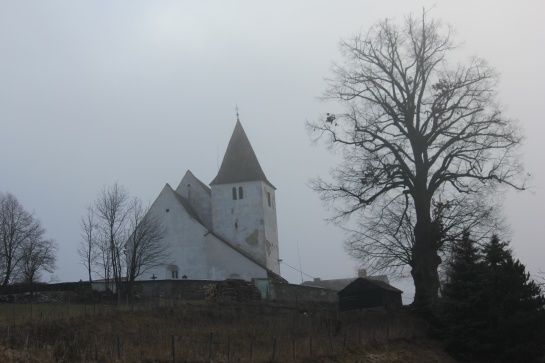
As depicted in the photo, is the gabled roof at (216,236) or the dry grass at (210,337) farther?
the gabled roof at (216,236)

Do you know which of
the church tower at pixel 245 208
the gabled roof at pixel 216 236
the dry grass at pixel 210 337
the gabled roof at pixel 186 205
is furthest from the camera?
the church tower at pixel 245 208

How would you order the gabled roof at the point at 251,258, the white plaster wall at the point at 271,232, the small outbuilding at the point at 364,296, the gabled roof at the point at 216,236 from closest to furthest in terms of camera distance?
the small outbuilding at the point at 364,296 → the gabled roof at the point at 251,258 → the gabled roof at the point at 216,236 → the white plaster wall at the point at 271,232

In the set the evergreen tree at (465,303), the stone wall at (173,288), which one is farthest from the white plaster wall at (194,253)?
the evergreen tree at (465,303)

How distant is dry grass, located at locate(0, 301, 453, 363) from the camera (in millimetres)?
19500

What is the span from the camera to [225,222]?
5631 cm

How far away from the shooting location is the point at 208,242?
173ft

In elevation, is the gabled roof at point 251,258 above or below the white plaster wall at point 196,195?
below

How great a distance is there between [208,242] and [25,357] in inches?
1389

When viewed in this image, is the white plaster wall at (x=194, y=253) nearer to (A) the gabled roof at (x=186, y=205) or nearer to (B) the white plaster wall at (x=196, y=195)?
(A) the gabled roof at (x=186, y=205)

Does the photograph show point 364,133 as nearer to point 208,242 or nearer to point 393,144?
point 393,144

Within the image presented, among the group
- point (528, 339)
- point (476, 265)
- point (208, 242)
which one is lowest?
point (528, 339)

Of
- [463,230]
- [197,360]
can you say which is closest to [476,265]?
[463,230]

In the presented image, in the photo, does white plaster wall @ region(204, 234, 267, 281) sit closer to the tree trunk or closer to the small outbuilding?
the small outbuilding

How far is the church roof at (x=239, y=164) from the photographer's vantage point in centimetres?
5688
